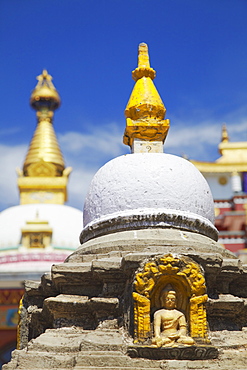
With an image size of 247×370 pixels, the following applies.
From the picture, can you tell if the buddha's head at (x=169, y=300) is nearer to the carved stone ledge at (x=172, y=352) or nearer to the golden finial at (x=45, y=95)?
the carved stone ledge at (x=172, y=352)

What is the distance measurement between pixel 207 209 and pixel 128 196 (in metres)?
1.01

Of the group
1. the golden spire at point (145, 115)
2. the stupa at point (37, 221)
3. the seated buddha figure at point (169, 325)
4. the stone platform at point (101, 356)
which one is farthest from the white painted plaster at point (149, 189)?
the stupa at point (37, 221)

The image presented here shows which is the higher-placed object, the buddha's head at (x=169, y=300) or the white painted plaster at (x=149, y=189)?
the white painted plaster at (x=149, y=189)

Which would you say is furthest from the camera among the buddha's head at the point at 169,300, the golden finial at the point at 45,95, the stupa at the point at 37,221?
the golden finial at the point at 45,95

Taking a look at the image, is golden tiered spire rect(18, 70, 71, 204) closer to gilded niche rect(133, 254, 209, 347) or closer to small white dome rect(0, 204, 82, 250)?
small white dome rect(0, 204, 82, 250)

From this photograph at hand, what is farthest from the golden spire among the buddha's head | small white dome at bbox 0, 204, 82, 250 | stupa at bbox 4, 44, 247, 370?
small white dome at bbox 0, 204, 82, 250

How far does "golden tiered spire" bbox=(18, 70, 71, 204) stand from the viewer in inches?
1148

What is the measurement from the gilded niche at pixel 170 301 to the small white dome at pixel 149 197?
3.87 feet

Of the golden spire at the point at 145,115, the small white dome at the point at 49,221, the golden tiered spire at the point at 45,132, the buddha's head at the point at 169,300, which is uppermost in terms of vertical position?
the golden tiered spire at the point at 45,132

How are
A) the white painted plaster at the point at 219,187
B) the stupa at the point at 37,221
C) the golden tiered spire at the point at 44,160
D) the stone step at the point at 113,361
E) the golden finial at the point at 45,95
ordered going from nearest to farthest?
the stone step at the point at 113,361 → the stupa at the point at 37,221 → the white painted plaster at the point at 219,187 → the golden tiered spire at the point at 44,160 → the golden finial at the point at 45,95

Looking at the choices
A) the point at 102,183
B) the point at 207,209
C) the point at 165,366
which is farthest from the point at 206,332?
the point at 102,183

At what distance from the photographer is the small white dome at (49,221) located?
23.5 m

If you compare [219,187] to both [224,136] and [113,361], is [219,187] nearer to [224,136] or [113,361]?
[224,136]

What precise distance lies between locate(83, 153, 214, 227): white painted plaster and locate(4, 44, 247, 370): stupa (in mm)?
13
